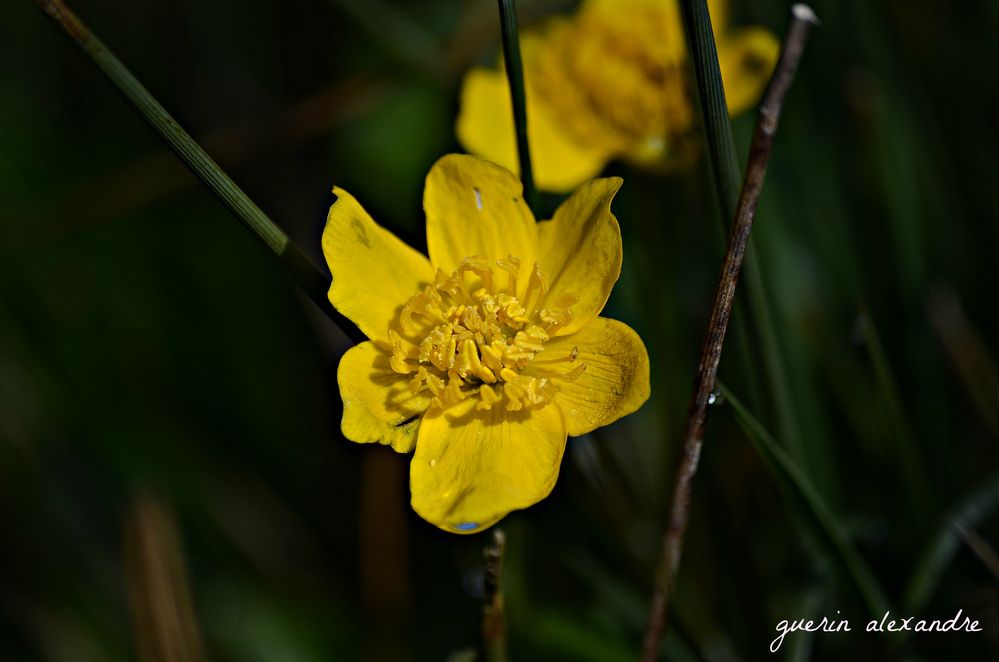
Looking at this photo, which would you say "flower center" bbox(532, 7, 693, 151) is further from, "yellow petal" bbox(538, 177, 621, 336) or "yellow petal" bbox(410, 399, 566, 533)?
"yellow petal" bbox(410, 399, 566, 533)

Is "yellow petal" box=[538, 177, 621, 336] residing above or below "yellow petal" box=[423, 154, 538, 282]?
below

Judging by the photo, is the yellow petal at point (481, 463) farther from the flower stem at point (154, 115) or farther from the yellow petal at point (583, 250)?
the flower stem at point (154, 115)

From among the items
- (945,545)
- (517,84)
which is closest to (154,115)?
(517,84)

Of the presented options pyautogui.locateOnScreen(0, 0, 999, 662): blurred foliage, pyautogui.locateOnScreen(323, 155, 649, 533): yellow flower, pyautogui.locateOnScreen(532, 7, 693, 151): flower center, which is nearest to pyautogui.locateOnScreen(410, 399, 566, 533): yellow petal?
pyautogui.locateOnScreen(323, 155, 649, 533): yellow flower

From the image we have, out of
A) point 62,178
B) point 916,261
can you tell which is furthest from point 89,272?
point 916,261

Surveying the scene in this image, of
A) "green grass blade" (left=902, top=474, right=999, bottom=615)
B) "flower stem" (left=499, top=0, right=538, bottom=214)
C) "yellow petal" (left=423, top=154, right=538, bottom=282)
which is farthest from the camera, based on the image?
"green grass blade" (left=902, top=474, right=999, bottom=615)

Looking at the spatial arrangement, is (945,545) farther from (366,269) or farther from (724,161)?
(366,269)

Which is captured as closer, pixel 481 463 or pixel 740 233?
pixel 740 233
